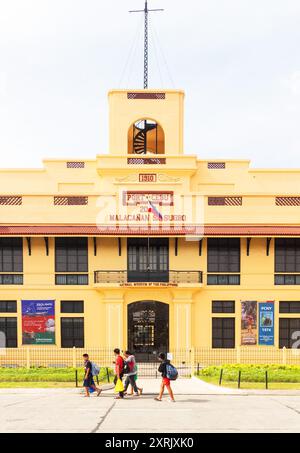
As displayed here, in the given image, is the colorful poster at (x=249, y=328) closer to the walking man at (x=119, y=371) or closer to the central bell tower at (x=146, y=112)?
the central bell tower at (x=146, y=112)

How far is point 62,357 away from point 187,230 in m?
10.4

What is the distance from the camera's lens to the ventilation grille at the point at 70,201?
→ 31188mm

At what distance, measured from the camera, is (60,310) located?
3038cm

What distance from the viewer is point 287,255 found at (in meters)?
30.8

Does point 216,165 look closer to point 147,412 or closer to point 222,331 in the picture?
point 222,331

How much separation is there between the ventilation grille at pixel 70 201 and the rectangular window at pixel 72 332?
6.91 metres

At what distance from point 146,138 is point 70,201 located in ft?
35.1

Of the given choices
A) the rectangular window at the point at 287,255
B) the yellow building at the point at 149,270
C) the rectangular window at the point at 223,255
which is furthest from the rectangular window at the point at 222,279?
the rectangular window at the point at 287,255

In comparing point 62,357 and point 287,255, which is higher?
point 287,255

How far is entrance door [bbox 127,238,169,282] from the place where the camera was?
30.6 m

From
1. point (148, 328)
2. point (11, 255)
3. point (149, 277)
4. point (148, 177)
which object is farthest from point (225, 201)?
point (11, 255)

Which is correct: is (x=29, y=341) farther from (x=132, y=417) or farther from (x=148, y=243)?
(x=132, y=417)
